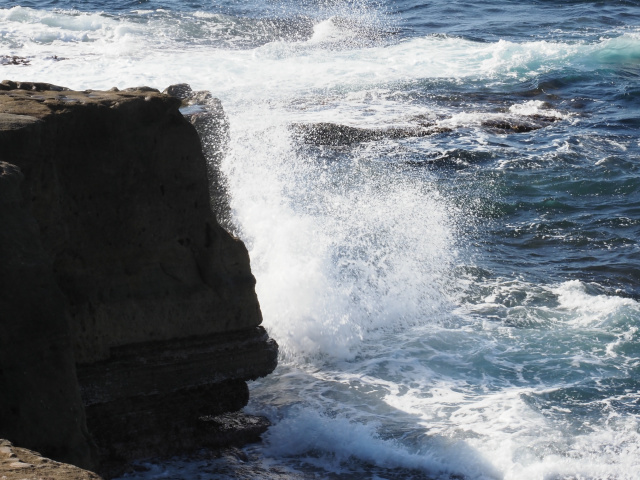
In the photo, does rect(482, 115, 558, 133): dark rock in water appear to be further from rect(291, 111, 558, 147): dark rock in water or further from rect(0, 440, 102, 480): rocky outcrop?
rect(0, 440, 102, 480): rocky outcrop

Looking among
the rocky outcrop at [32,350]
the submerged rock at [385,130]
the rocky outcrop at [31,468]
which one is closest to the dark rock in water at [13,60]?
the submerged rock at [385,130]

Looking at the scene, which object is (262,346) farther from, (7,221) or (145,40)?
(145,40)

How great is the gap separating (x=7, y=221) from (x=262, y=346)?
6.41ft

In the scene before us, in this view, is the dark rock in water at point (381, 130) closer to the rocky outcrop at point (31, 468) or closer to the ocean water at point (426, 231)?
the ocean water at point (426, 231)

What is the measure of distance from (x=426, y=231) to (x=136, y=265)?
5.63 meters

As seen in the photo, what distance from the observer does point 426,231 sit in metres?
10.3

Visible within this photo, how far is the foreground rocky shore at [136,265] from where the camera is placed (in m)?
4.89

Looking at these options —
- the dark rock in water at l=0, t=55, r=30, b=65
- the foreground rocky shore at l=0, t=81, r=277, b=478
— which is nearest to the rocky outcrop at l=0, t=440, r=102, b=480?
the foreground rocky shore at l=0, t=81, r=277, b=478

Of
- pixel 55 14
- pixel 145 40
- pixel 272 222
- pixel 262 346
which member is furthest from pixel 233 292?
pixel 55 14

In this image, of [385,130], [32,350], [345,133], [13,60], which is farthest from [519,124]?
[32,350]

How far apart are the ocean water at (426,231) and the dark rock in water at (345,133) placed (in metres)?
0.12

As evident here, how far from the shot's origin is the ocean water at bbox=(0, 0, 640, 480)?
20.0ft

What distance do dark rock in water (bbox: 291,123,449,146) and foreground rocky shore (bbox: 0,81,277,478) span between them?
811 cm

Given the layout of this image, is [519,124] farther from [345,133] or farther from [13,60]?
[13,60]
